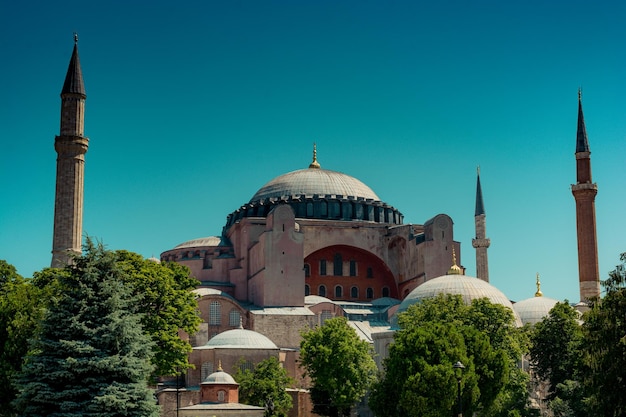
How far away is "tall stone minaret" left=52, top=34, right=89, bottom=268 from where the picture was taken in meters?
45.8

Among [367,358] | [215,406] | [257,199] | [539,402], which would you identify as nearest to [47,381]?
[215,406]

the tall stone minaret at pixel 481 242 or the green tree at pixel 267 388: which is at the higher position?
the tall stone minaret at pixel 481 242

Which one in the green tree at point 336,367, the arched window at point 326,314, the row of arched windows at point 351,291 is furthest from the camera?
the row of arched windows at point 351,291

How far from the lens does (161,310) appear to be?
129 ft

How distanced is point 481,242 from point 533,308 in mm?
10635

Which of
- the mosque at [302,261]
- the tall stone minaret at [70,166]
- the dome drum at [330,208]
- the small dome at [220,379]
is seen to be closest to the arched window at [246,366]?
the mosque at [302,261]

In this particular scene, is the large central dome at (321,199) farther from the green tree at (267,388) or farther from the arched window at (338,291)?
the green tree at (267,388)

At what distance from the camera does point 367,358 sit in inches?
Result: 1714

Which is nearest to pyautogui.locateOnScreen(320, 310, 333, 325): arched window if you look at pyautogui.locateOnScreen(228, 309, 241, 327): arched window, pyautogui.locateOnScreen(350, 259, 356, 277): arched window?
pyautogui.locateOnScreen(228, 309, 241, 327): arched window

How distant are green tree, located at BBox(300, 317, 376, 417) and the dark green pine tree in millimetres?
14370

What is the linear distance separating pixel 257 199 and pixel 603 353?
118 ft

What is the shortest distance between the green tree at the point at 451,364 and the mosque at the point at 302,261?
18.3 ft

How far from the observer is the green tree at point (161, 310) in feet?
125

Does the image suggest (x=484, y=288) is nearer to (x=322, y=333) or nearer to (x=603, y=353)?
(x=322, y=333)
